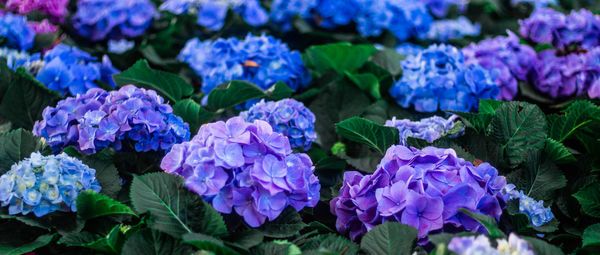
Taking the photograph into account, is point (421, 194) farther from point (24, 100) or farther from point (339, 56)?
point (24, 100)

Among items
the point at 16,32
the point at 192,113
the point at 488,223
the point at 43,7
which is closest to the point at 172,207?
the point at 192,113

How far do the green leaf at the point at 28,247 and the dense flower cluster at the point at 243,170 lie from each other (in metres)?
0.37

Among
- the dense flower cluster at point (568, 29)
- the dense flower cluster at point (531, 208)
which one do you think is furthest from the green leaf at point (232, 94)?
the dense flower cluster at point (568, 29)

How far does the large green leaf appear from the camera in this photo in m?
1.30

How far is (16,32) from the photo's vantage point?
8.30ft

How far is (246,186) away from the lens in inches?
52.5

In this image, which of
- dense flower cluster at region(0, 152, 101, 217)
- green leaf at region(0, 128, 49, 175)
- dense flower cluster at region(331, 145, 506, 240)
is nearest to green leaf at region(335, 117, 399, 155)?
dense flower cluster at region(331, 145, 506, 240)

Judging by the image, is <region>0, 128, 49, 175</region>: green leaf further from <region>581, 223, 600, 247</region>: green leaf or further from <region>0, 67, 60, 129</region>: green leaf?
<region>581, 223, 600, 247</region>: green leaf

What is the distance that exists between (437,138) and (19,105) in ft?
5.23

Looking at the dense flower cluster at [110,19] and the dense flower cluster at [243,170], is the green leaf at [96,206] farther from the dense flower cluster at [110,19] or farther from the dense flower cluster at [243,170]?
the dense flower cluster at [110,19]

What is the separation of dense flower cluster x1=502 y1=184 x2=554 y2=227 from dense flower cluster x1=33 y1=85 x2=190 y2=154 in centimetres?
102

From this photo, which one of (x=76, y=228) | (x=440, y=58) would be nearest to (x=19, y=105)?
(x=76, y=228)

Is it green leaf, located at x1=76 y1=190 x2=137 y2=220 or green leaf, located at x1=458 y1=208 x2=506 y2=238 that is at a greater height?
green leaf, located at x1=458 y1=208 x2=506 y2=238

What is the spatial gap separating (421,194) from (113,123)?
93cm
